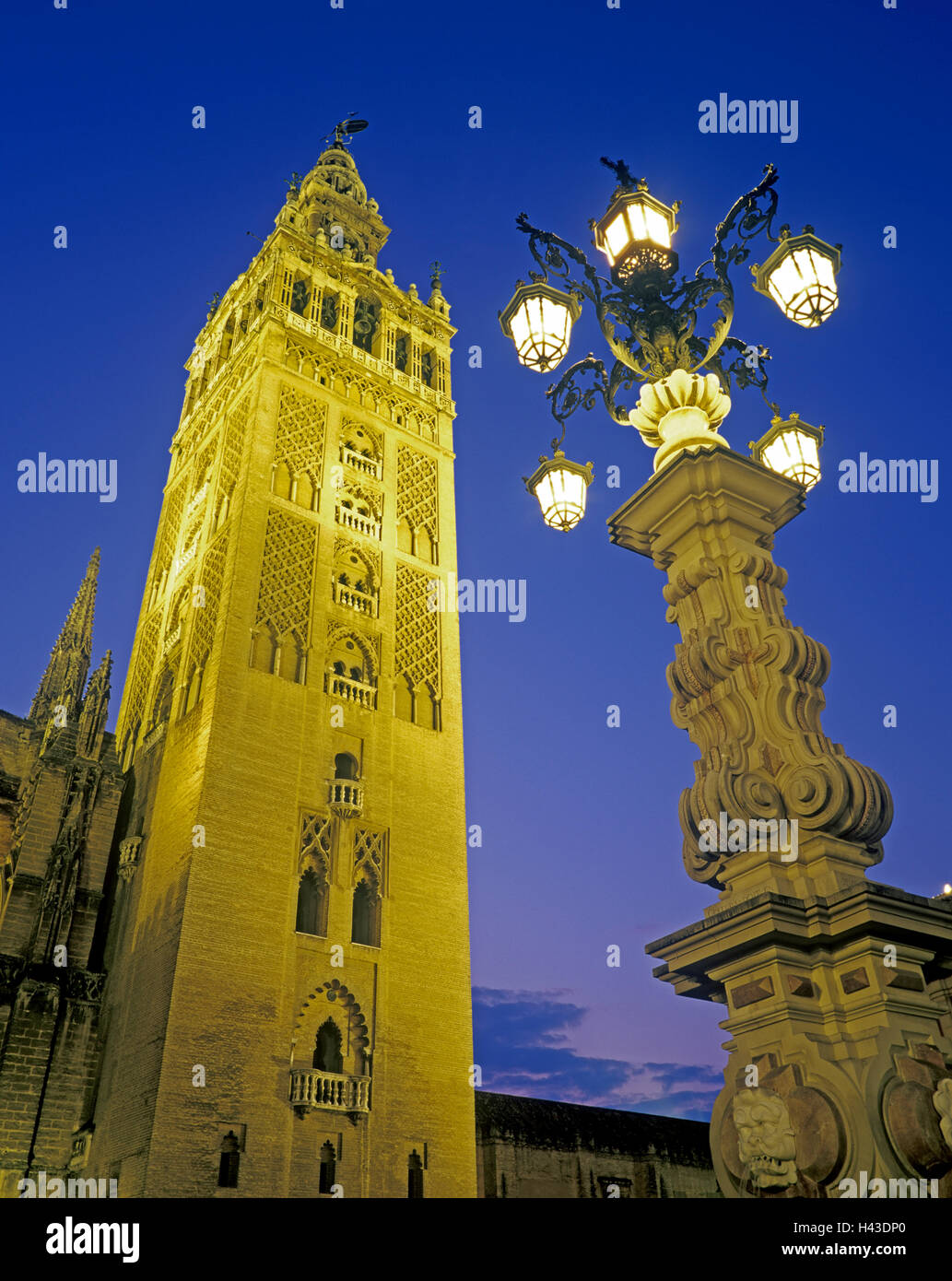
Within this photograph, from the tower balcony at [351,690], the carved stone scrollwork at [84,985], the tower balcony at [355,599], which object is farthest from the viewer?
the tower balcony at [355,599]

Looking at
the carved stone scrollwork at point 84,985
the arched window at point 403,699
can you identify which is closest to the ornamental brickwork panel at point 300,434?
the arched window at point 403,699

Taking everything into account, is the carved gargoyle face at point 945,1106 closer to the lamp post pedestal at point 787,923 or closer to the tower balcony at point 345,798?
the lamp post pedestal at point 787,923

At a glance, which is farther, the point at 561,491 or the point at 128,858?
the point at 128,858

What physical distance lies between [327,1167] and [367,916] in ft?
16.5

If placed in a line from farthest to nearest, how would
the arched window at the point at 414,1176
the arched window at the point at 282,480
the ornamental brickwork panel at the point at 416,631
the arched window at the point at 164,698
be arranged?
the arched window at the point at 282,480 < the ornamental brickwork panel at the point at 416,631 < the arched window at the point at 164,698 < the arched window at the point at 414,1176

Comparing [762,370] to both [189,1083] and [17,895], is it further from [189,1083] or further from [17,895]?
[17,895]

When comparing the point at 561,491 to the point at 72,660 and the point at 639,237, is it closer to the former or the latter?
the point at 639,237

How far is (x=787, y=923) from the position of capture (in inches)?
174

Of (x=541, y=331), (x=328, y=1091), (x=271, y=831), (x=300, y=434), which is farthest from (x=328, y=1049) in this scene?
(x=300, y=434)

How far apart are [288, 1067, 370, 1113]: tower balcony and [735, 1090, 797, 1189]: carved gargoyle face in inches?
606

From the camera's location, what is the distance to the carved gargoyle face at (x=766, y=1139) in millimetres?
4020

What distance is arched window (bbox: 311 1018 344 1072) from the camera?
18.7 metres

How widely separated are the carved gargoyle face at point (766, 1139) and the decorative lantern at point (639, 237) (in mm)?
5718

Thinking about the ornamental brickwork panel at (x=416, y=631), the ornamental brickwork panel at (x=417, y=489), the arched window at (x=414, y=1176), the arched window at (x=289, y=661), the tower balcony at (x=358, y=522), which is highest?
the ornamental brickwork panel at (x=417, y=489)
